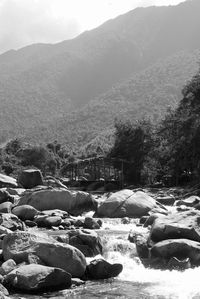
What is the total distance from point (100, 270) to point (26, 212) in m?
12.4

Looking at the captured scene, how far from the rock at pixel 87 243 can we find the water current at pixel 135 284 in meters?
0.63

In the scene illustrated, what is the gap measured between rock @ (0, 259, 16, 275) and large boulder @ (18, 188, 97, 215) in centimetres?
1485

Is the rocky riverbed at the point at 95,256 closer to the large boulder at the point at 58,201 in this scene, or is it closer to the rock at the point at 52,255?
the rock at the point at 52,255

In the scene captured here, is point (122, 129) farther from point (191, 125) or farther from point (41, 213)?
point (41, 213)

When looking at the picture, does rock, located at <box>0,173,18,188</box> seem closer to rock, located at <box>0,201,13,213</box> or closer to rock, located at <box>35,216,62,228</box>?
rock, located at <box>0,201,13,213</box>

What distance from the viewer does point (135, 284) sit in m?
15.3

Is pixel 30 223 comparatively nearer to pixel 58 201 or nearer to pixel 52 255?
pixel 58 201

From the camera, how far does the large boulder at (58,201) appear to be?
30.1m

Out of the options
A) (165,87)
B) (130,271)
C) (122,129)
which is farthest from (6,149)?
(130,271)

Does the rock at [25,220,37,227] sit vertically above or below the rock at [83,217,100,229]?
above

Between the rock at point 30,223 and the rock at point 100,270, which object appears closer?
the rock at point 100,270

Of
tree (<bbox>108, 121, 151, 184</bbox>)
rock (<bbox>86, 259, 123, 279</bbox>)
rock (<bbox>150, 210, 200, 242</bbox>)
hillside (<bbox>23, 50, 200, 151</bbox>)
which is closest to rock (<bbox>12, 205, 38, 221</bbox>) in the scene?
rock (<bbox>150, 210, 200, 242</bbox>)

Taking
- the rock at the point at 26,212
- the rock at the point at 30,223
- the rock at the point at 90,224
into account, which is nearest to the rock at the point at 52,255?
the rock at the point at 90,224

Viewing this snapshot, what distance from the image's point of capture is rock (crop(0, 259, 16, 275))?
575 inches
